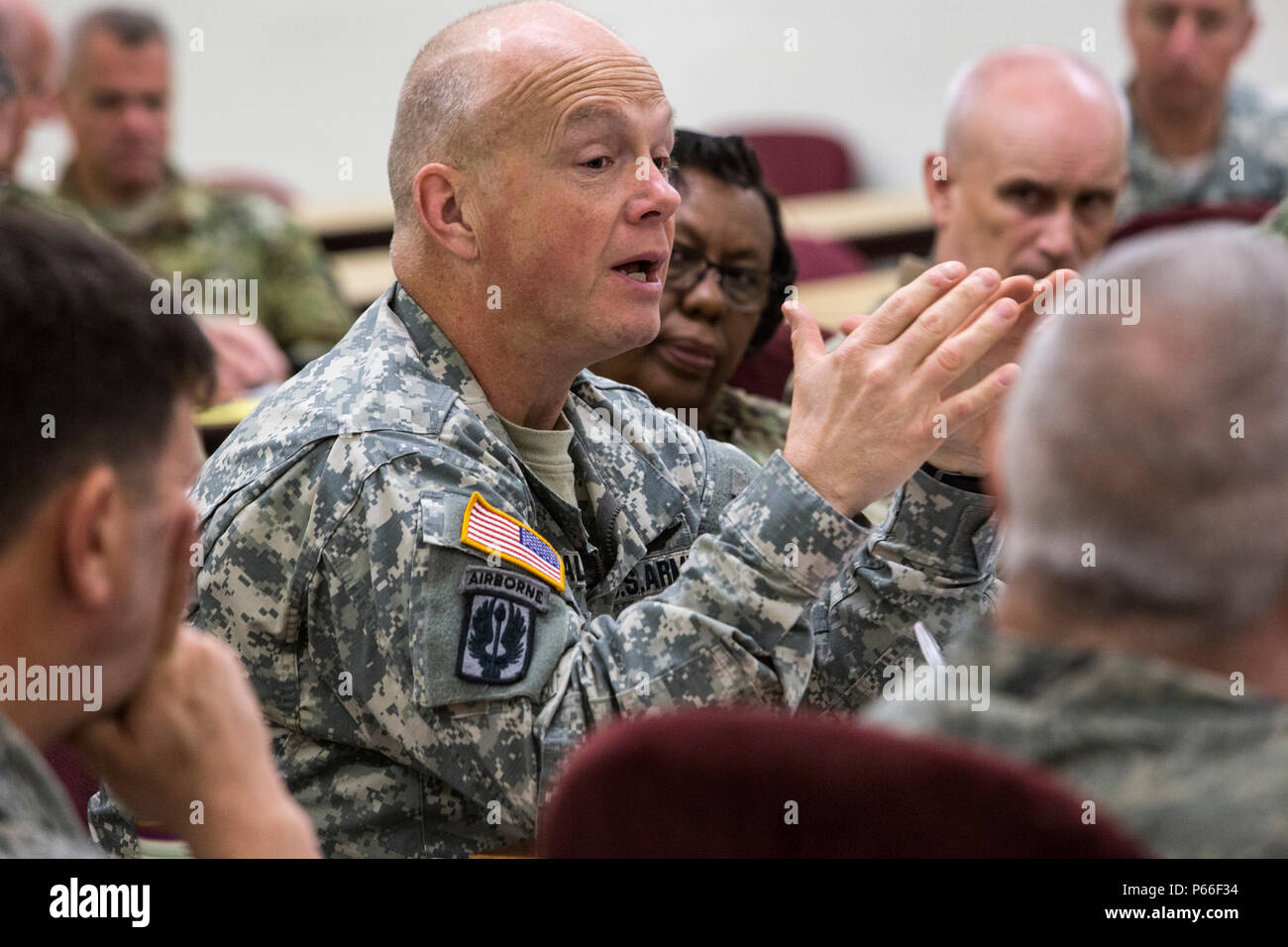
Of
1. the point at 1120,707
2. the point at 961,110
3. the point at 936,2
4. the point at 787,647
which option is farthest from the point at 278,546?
the point at 936,2

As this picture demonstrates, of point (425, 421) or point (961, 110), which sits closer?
point (425, 421)

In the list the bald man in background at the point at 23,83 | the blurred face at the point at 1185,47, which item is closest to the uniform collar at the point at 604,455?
the bald man in background at the point at 23,83

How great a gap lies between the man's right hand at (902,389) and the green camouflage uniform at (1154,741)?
55 cm

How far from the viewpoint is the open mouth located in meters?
1.57

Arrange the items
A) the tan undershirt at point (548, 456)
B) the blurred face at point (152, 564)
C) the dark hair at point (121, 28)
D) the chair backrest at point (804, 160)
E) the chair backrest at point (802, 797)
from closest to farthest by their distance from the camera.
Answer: the chair backrest at point (802, 797), the blurred face at point (152, 564), the tan undershirt at point (548, 456), the dark hair at point (121, 28), the chair backrest at point (804, 160)

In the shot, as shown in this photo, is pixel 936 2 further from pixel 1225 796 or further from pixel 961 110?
pixel 1225 796

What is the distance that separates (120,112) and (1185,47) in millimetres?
2693

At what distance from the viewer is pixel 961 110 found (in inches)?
111

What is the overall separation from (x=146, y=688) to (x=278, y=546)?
0.39m

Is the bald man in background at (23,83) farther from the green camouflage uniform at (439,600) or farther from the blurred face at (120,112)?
the green camouflage uniform at (439,600)

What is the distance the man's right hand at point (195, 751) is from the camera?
3.16 feet

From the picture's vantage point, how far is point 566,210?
1529 mm

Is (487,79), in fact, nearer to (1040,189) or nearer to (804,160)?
(1040,189)
